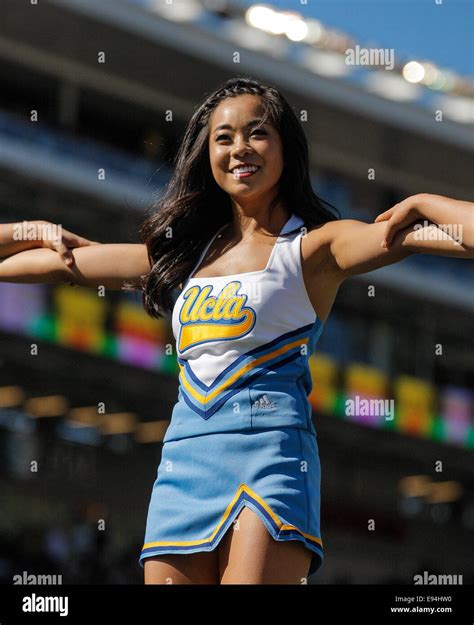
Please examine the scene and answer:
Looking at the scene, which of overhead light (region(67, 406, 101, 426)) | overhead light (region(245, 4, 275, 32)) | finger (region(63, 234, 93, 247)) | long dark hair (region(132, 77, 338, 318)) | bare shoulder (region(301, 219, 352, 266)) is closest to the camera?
bare shoulder (region(301, 219, 352, 266))

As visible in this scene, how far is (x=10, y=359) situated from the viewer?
77.1 ft

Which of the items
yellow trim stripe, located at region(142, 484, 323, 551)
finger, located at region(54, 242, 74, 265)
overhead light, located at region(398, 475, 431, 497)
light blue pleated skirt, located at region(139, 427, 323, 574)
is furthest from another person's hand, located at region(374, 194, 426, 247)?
overhead light, located at region(398, 475, 431, 497)

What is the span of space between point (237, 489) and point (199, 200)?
3.03ft

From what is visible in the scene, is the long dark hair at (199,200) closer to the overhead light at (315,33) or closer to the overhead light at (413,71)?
the overhead light at (315,33)

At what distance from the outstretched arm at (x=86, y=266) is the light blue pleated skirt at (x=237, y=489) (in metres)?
0.68

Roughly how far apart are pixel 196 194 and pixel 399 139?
87.7 ft

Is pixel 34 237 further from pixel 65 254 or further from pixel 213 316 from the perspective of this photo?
pixel 213 316

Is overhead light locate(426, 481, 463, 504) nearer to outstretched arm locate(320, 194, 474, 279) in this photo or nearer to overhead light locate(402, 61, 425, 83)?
overhead light locate(402, 61, 425, 83)

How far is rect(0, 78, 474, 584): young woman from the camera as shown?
336 centimetres

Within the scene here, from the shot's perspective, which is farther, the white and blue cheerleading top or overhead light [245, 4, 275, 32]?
overhead light [245, 4, 275, 32]

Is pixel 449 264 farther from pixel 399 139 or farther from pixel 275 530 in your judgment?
pixel 275 530

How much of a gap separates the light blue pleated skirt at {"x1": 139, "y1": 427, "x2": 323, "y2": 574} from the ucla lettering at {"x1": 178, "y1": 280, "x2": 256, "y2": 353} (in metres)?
0.26

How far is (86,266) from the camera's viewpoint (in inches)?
157

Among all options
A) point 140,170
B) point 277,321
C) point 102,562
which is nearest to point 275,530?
point 277,321
